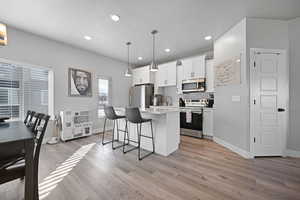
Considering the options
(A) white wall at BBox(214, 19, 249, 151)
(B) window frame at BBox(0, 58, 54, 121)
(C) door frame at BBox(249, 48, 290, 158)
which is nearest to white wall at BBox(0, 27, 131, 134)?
(B) window frame at BBox(0, 58, 54, 121)

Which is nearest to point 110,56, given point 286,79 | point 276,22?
point 276,22

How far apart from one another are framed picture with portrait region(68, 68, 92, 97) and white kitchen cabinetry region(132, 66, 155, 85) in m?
1.86

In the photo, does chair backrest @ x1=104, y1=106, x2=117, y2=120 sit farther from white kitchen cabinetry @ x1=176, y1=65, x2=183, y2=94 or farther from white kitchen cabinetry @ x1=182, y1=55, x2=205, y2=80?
white kitchen cabinetry @ x1=182, y1=55, x2=205, y2=80

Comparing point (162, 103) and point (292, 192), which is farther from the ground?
point (162, 103)

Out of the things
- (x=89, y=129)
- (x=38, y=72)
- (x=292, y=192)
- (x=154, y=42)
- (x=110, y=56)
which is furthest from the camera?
(x=110, y=56)

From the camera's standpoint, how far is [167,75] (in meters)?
4.90

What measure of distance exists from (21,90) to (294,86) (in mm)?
5880

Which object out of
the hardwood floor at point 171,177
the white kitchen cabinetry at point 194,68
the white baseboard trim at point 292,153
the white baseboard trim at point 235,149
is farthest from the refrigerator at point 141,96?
the white baseboard trim at point 292,153

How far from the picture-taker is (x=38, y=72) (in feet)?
11.1

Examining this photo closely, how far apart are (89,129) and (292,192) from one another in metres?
4.30

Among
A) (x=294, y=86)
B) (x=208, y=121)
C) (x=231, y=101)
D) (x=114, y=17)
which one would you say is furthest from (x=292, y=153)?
(x=114, y=17)

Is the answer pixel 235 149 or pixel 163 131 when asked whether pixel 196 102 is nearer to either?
pixel 235 149

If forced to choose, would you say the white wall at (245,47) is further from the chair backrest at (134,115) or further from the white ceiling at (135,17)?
the chair backrest at (134,115)

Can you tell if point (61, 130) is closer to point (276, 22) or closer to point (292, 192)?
point (292, 192)
